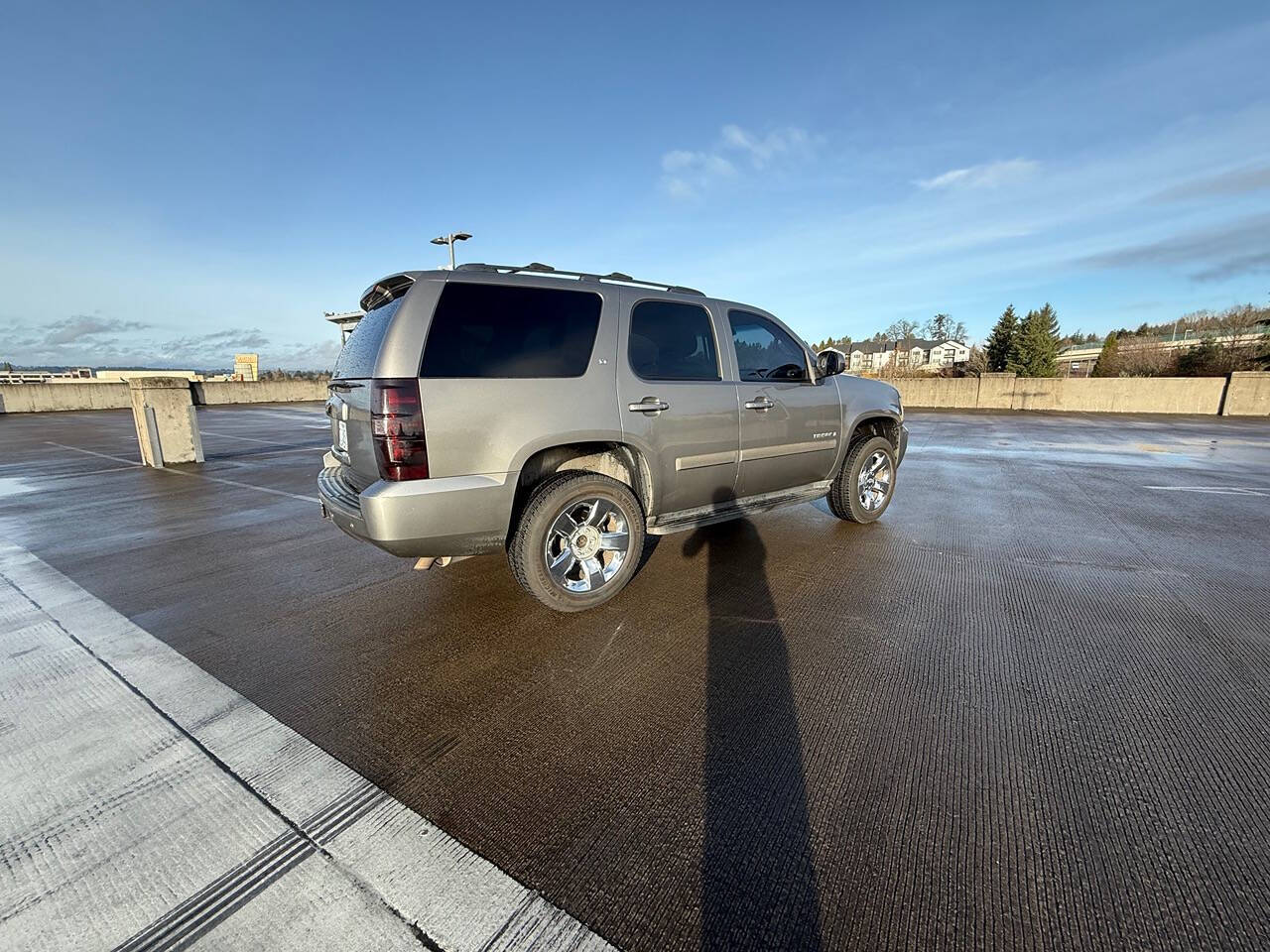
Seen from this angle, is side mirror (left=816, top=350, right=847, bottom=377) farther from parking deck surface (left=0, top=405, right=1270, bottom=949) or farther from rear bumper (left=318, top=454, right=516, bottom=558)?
rear bumper (left=318, top=454, right=516, bottom=558)

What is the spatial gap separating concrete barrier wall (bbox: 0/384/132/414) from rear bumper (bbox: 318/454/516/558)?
24.4 meters

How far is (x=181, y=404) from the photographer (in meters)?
9.27

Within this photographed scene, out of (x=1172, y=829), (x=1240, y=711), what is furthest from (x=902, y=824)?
(x=1240, y=711)

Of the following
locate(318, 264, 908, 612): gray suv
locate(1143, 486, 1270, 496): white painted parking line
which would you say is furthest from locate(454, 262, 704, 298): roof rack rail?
locate(1143, 486, 1270, 496): white painted parking line

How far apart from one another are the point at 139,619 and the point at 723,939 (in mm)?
3770

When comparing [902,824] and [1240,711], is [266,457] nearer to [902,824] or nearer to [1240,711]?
[902,824]

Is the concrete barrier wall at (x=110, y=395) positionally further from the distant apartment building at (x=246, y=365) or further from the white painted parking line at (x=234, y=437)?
→ the distant apartment building at (x=246, y=365)

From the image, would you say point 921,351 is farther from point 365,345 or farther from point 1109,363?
point 365,345

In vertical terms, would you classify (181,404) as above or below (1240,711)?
above

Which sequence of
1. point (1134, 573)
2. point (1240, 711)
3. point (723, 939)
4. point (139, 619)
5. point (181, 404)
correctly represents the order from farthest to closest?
point (181, 404) < point (1134, 573) < point (139, 619) < point (1240, 711) < point (723, 939)

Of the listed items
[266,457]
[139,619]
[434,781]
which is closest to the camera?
[434,781]

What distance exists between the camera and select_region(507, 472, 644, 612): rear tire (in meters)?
3.19

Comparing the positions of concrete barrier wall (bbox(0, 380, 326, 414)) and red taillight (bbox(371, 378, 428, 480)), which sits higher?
red taillight (bbox(371, 378, 428, 480))

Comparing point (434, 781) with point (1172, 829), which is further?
point (434, 781)
